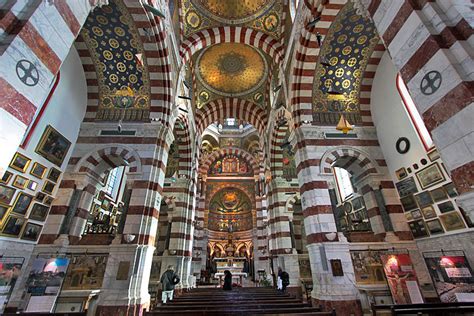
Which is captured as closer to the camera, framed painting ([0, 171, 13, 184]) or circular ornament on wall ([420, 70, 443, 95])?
circular ornament on wall ([420, 70, 443, 95])

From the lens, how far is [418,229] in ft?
20.7

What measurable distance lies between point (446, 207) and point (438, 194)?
363 millimetres

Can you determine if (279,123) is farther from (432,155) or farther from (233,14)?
(432,155)

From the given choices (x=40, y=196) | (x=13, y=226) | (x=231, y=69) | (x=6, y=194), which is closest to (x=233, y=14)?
(x=231, y=69)

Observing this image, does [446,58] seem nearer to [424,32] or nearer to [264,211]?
[424,32]

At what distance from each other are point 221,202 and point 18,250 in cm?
1780

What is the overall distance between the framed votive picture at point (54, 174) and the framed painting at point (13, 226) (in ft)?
4.23

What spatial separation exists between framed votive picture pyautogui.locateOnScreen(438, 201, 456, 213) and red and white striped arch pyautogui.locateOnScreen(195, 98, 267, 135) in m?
9.47

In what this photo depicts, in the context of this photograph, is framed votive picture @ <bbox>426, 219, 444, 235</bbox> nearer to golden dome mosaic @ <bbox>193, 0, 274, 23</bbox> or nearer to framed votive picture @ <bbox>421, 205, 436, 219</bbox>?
framed votive picture @ <bbox>421, 205, 436, 219</bbox>

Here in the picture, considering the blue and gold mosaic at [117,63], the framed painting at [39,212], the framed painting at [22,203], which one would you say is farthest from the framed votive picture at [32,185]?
the blue and gold mosaic at [117,63]

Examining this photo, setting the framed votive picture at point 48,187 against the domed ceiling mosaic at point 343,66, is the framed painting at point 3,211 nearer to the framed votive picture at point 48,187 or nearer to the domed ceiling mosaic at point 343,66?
the framed votive picture at point 48,187

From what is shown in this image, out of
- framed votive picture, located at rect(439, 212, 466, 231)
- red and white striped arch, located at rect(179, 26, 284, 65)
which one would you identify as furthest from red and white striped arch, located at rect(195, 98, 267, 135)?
framed votive picture, located at rect(439, 212, 466, 231)

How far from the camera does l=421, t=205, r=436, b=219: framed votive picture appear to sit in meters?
5.90

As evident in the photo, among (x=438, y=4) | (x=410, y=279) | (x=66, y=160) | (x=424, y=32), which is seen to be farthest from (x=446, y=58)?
(x=66, y=160)
